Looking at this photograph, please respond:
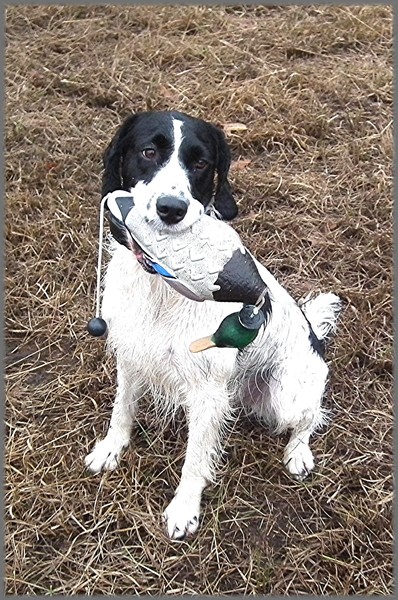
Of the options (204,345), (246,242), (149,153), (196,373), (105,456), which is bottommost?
(105,456)

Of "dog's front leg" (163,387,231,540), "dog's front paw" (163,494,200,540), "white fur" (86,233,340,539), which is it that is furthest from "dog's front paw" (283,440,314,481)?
"dog's front paw" (163,494,200,540)

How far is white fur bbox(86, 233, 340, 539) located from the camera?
9.60 ft

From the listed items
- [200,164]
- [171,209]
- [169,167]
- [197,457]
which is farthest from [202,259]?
[197,457]

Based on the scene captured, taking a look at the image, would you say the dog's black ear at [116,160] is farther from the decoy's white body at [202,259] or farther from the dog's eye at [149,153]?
the decoy's white body at [202,259]

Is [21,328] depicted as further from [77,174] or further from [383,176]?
[383,176]

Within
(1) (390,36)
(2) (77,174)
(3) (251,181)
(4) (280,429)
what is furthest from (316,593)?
(1) (390,36)

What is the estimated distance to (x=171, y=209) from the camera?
2404mm

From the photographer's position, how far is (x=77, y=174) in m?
4.84

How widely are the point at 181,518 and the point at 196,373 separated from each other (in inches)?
25.9

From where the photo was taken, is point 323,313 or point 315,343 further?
point 323,313

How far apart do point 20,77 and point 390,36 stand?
3.00 m

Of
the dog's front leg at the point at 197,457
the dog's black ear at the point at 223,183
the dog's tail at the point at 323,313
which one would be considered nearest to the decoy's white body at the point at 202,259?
the dog's black ear at the point at 223,183

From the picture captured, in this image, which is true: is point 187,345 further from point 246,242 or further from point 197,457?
point 246,242

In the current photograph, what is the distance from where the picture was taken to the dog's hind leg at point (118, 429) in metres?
3.34
